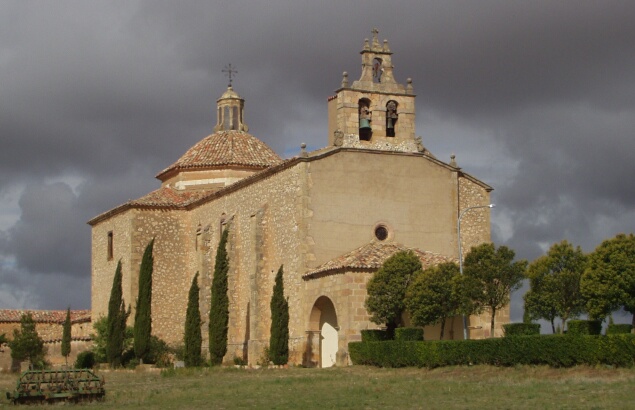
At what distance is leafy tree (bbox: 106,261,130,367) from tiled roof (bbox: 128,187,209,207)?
4355mm

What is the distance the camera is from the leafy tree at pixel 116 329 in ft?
149

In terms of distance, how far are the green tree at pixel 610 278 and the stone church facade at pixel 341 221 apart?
26.9 feet

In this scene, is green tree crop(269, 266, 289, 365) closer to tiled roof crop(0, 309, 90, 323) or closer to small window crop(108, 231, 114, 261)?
small window crop(108, 231, 114, 261)

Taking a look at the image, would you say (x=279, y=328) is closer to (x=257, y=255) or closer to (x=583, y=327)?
(x=257, y=255)

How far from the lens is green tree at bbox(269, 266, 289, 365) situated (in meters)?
38.8

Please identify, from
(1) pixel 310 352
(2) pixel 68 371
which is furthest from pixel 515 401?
(1) pixel 310 352

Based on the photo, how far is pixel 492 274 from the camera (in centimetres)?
3453

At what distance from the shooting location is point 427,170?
41812mm

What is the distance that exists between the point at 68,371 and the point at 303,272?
42.1 ft

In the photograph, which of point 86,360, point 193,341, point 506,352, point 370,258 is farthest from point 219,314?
point 506,352

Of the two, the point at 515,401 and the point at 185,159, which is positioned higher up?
the point at 185,159

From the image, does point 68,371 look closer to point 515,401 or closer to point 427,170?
point 515,401

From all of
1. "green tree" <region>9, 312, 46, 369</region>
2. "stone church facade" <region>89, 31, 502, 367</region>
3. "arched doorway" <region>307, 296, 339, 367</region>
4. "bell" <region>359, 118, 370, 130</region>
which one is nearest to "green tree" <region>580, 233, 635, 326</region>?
"stone church facade" <region>89, 31, 502, 367</region>

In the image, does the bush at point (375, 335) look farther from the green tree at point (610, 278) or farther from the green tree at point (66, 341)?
the green tree at point (66, 341)
